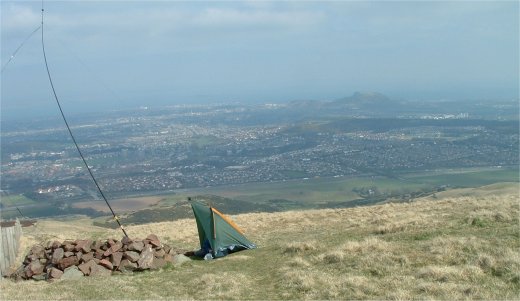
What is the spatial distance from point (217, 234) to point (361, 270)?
6526mm

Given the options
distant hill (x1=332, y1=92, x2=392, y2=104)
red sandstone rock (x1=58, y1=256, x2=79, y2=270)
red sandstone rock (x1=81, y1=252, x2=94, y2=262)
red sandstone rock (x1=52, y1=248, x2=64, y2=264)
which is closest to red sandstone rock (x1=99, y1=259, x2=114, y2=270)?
red sandstone rock (x1=81, y1=252, x2=94, y2=262)

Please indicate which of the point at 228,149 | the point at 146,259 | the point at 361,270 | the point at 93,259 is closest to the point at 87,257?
the point at 93,259

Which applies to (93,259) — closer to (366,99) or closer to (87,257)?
(87,257)

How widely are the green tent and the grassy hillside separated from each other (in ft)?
2.56

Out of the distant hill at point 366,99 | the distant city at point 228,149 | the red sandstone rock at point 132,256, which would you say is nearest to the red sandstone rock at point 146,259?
the red sandstone rock at point 132,256

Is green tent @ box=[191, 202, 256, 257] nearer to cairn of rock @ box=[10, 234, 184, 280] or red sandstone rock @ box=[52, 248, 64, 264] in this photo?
cairn of rock @ box=[10, 234, 184, 280]

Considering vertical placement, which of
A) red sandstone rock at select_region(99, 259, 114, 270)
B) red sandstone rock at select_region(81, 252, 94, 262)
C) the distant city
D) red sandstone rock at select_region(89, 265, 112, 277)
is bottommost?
the distant city

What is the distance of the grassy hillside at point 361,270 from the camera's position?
11.0 meters

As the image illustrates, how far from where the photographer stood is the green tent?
1784 centimetres

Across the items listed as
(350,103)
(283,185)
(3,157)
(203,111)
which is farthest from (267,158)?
(350,103)

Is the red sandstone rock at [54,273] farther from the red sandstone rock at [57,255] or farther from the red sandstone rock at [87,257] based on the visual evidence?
the red sandstone rock at [87,257]

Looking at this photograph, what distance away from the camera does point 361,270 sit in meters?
12.8

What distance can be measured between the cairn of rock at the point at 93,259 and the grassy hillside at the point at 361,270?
62cm

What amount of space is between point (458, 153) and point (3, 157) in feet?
Answer: 254
